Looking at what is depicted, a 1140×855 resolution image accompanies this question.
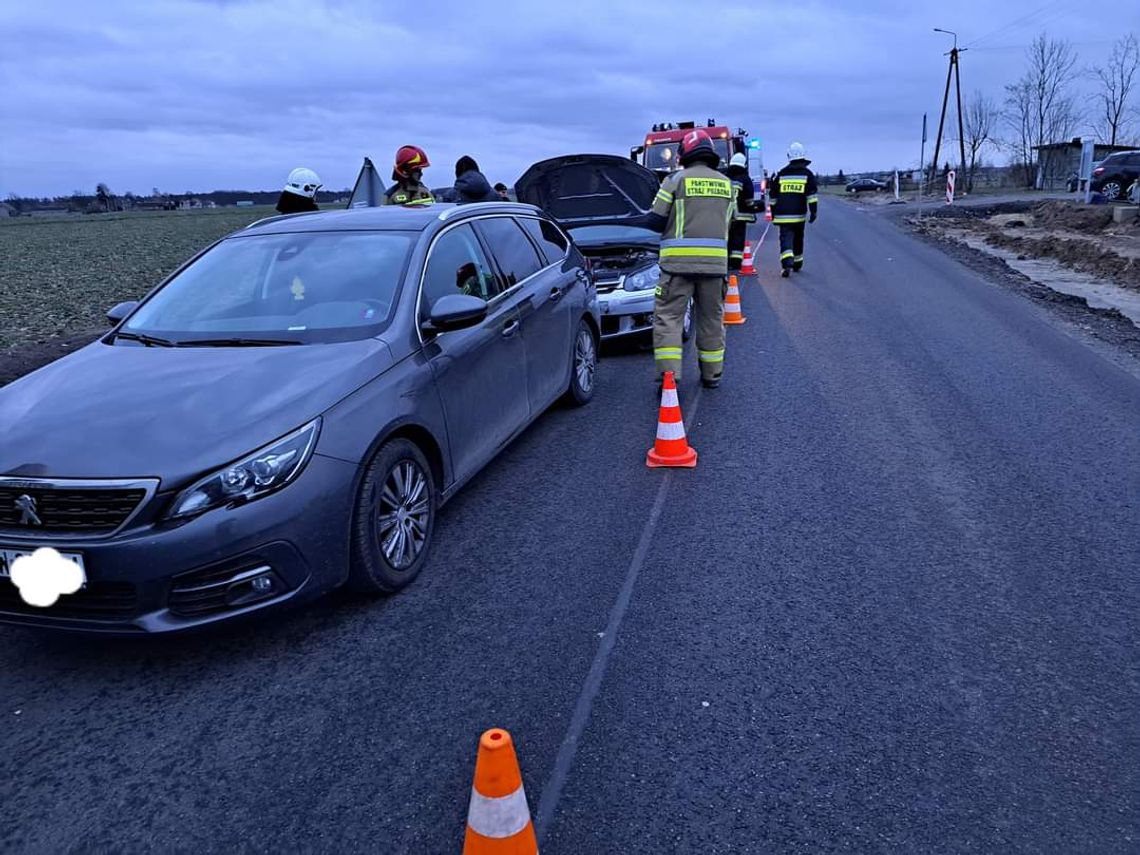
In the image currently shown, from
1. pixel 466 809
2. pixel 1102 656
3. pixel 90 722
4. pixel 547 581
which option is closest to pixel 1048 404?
pixel 1102 656

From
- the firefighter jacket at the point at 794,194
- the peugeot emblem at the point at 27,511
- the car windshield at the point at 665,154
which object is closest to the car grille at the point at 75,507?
the peugeot emblem at the point at 27,511

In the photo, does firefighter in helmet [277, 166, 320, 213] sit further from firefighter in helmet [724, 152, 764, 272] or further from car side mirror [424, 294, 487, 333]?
firefighter in helmet [724, 152, 764, 272]

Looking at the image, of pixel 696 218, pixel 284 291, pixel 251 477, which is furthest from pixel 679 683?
pixel 696 218

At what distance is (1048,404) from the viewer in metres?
6.62

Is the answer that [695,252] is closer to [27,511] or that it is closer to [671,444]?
[671,444]

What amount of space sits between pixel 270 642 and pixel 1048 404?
5.91m

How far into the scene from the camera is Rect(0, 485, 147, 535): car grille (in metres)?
3.03

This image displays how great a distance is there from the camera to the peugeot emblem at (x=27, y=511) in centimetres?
306

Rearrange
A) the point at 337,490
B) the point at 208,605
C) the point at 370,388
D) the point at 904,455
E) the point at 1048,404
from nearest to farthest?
the point at 208,605
the point at 337,490
the point at 370,388
the point at 904,455
the point at 1048,404

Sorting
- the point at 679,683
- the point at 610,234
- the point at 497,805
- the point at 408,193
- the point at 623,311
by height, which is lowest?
the point at 679,683

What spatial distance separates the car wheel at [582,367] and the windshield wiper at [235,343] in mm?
2834

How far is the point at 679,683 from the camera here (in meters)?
3.16

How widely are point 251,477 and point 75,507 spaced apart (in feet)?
1.96

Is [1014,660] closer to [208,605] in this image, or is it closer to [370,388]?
[370,388]
